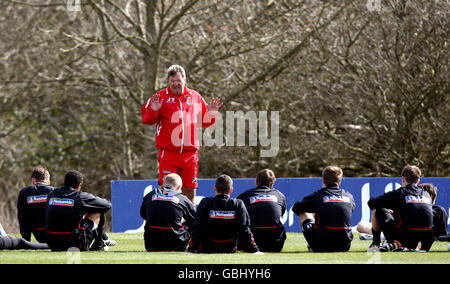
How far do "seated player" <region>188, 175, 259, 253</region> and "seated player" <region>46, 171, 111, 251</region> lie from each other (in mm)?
1326

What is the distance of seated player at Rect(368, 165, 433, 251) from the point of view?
32.2 feet

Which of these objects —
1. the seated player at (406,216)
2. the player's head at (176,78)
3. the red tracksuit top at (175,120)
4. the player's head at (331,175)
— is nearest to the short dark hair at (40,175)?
the red tracksuit top at (175,120)

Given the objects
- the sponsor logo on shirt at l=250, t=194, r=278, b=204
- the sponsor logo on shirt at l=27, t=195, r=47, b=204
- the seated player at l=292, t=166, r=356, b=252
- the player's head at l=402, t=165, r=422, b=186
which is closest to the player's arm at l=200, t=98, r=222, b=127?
the sponsor logo on shirt at l=250, t=194, r=278, b=204

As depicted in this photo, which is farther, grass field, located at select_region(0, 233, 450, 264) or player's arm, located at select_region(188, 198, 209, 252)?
player's arm, located at select_region(188, 198, 209, 252)

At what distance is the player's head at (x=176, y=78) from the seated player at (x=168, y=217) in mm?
1405

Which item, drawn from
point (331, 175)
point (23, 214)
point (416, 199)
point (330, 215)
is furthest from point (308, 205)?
point (23, 214)

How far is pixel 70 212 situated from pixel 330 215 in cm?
339

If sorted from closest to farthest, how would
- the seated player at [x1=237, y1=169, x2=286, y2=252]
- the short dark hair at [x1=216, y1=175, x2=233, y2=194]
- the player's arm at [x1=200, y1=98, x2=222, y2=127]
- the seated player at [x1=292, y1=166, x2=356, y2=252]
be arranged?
the short dark hair at [x1=216, y1=175, x2=233, y2=194] → the seated player at [x1=292, y1=166, x2=356, y2=252] → the seated player at [x1=237, y1=169, x2=286, y2=252] → the player's arm at [x1=200, y1=98, x2=222, y2=127]

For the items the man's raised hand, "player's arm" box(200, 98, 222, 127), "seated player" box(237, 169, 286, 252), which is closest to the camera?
"seated player" box(237, 169, 286, 252)

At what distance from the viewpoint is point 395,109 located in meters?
17.5

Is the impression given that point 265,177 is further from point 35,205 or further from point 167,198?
point 35,205

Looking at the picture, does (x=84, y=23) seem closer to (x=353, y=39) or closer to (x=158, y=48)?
(x=158, y=48)

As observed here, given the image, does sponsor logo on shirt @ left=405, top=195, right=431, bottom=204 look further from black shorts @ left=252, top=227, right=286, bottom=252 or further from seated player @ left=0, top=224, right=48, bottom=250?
seated player @ left=0, top=224, right=48, bottom=250
